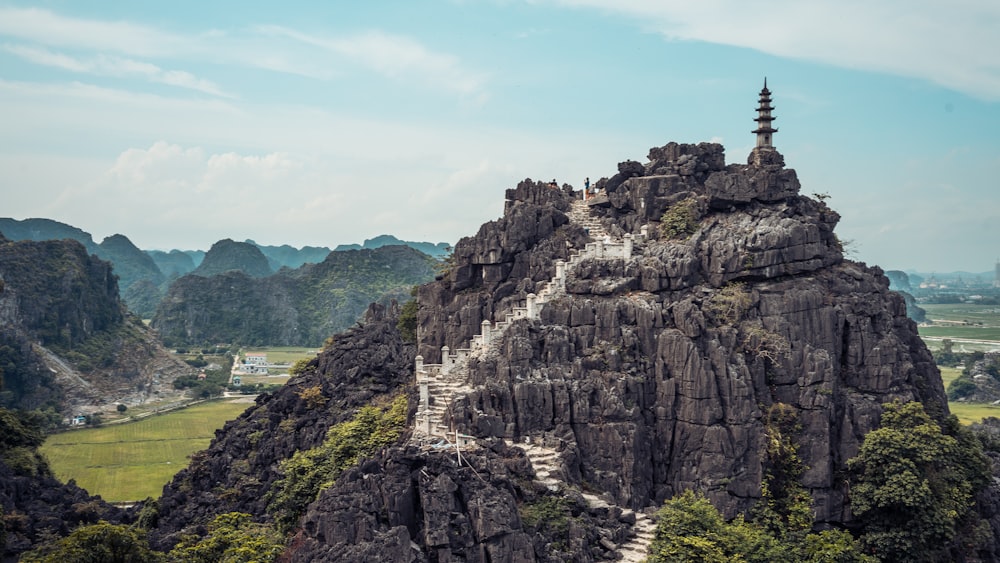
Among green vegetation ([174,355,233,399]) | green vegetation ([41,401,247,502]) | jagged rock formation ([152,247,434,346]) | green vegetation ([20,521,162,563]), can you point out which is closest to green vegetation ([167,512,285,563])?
green vegetation ([20,521,162,563])

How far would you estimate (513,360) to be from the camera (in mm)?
41875

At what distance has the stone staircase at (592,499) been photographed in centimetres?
3576

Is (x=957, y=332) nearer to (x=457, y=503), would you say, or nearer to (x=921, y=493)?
(x=921, y=493)

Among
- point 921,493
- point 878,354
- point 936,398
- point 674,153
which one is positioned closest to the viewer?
point 921,493

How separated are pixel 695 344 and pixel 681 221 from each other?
7814mm

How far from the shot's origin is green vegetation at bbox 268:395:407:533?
4200 centimetres

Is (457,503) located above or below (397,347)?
below

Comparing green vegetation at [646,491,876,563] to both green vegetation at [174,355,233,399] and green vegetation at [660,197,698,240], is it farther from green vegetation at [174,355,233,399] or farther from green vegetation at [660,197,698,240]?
green vegetation at [174,355,233,399]

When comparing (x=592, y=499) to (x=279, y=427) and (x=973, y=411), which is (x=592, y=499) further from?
(x=973, y=411)

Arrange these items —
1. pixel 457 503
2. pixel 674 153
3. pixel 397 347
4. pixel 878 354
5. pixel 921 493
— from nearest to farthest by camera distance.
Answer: pixel 457 503
pixel 921 493
pixel 878 354
pixel 674 153
pixel 397 347

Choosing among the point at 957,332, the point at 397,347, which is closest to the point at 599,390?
the point at 397,347

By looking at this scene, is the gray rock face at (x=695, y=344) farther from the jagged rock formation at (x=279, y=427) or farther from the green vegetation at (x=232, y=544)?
the green vegetation at (x=232, y=544)

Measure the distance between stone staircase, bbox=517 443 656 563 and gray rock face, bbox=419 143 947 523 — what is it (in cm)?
67

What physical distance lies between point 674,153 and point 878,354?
14.8m
